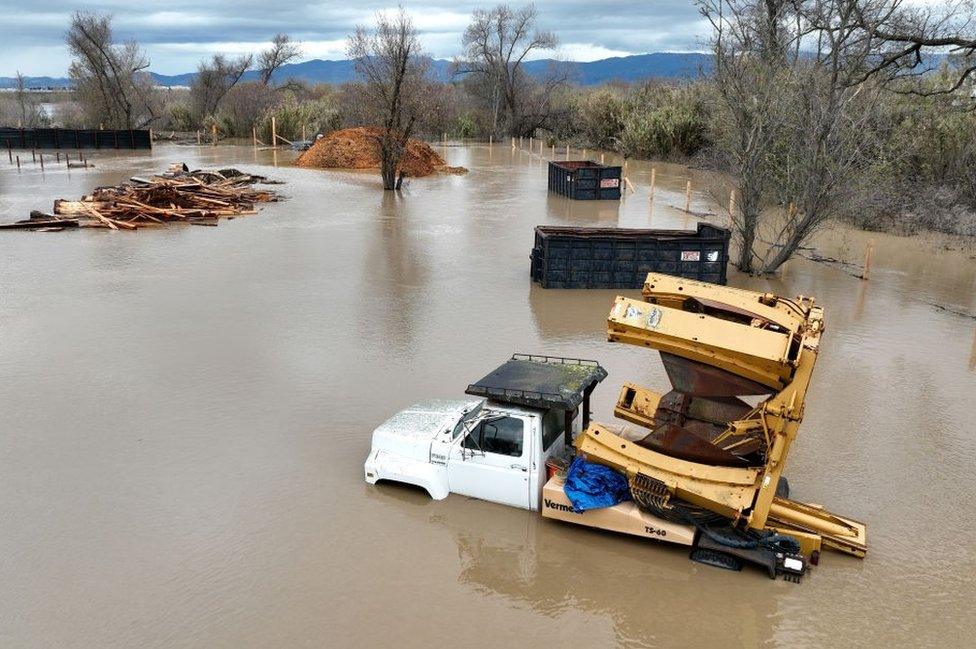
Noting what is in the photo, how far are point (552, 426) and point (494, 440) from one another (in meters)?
0.70

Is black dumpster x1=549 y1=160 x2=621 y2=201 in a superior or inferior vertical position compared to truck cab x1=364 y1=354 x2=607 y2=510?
superior

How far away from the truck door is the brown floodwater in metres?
0.23

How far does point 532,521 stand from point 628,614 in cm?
166

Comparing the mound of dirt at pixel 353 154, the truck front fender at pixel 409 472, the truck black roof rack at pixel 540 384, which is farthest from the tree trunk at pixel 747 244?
the mound of dirt at pixel 353 154

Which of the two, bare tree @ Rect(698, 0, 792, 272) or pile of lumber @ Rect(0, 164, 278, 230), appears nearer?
bare tree @ Rect(698, 0, 792, 272)

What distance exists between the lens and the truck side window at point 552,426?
28.1 feet

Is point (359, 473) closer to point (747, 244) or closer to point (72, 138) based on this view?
point (747, 244)

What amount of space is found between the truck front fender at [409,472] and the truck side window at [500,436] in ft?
1.80

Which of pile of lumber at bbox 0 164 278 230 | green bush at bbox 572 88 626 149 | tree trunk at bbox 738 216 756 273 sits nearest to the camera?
tree trunk at bbox 738 216 756 273

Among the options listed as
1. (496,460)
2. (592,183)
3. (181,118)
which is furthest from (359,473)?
(181,118)

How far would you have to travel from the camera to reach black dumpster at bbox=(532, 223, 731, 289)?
17.6 m

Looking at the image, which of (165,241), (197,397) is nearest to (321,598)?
(197,397)

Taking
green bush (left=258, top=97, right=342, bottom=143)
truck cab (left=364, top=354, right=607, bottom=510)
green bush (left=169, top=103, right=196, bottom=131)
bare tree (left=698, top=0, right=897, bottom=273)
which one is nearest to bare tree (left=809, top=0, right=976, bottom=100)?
bare tree (left=698, top=0, right=897, bottom=273)

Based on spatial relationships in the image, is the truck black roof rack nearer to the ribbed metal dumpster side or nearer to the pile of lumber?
the pile of lumber
